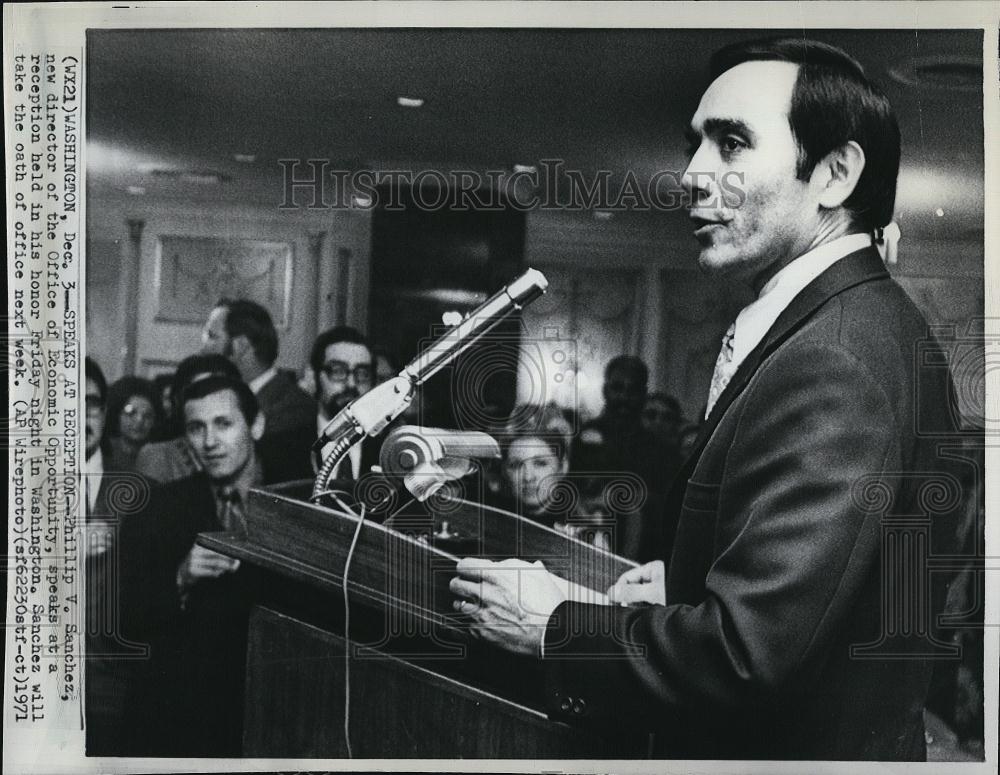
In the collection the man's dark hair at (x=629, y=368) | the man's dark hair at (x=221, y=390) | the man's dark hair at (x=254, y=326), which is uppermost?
the man's dark hair at (x=254, y=326)

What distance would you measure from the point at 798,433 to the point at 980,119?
0.67 m

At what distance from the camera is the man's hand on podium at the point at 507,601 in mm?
1599

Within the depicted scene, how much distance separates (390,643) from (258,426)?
0.44 m

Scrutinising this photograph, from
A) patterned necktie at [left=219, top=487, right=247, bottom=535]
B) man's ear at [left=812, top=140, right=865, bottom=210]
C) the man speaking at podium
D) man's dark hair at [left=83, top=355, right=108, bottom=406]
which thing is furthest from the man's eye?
man's dark hair at [left=83, top=355, right=108, bottom=406]

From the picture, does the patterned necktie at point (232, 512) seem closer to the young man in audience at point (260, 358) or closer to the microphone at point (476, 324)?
the young man in audience at point (260, 358)

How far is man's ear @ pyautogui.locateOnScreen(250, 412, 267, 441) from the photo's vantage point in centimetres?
163

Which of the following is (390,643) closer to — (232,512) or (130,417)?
(232,512)

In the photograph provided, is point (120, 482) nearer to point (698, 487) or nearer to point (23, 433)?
point (23, 433)

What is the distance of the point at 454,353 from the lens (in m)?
1.62

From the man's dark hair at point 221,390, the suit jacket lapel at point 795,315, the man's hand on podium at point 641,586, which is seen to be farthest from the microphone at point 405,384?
the man's hand on podium at point 641,586

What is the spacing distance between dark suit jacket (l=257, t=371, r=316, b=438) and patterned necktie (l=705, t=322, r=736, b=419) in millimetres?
685

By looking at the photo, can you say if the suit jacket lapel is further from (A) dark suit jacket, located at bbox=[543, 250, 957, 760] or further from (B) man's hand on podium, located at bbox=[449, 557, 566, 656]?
(B) man's hand on podium, located at bbox=[449, 557, 566, 656]

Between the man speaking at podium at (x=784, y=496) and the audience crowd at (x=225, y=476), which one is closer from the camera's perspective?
the man speaking at podium at (x=784, y=496)

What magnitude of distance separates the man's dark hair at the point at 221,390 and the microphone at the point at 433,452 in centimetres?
25
